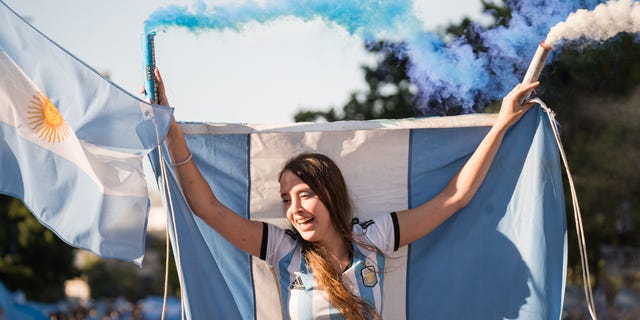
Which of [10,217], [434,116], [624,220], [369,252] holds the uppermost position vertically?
[434,116]

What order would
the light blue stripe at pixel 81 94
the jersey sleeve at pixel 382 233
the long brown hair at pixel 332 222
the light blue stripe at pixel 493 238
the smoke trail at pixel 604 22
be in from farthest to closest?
the light blue stripe at pixel 493 238 < the jersey sleeve at pixel 382 233 < the long brown hair at pixel 332 222 < the light blue stripe at pixel 81 94 < the smoke trail at pixel 604 22

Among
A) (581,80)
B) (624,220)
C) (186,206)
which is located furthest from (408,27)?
(624,220)

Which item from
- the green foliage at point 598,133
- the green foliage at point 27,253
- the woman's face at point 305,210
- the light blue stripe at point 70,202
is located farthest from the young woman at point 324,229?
the green foliage at point 27,253

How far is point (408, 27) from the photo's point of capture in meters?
3.80

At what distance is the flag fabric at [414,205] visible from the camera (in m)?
3.72

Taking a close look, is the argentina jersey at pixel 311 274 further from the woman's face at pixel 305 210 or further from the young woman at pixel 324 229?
the woman's face at pixel 305 210

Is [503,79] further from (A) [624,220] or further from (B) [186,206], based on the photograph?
(A) [624,220]

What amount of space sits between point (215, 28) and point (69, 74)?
727 millimetres

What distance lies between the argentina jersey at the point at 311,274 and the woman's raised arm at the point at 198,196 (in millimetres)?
127

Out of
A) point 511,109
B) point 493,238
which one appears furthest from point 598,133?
point 511,109

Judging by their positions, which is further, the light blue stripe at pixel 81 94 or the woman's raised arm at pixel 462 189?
the woman's raised arm at pixel 462 189

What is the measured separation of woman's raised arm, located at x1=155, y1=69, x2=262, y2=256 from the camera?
3453 millimetres

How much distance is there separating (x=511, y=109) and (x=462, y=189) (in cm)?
44

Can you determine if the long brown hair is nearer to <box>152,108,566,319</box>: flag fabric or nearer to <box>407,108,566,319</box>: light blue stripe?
<box>152,108,566,319</box>: flag fabric
